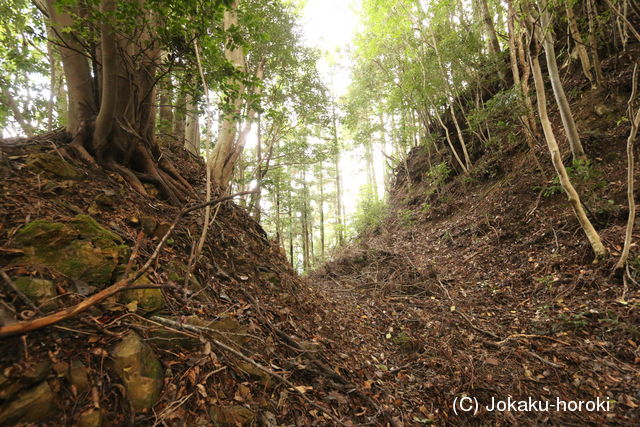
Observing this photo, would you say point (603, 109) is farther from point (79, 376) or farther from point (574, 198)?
point (79, 376)

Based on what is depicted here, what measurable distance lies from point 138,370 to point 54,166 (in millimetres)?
2780

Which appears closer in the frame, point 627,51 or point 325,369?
point 325,369

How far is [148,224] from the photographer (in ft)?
10.5

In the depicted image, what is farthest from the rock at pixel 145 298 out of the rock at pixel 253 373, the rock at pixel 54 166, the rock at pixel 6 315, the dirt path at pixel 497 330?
the dirt path at pixel 497 330

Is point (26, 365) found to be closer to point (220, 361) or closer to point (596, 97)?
point (220, 361)

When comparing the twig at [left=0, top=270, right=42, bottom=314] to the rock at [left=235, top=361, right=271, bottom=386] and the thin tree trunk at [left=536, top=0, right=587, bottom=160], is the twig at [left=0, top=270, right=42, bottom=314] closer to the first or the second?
the rock at [left=235, top=361, right=271, bottom=386]

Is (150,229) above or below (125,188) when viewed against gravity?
below

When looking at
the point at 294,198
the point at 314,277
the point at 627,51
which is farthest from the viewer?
the point at 294,198

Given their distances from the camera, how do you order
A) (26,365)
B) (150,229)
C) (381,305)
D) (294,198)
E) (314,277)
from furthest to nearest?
(294,198), (314,277), (381,305), (150,229), (26,365)

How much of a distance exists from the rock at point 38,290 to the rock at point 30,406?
1.73 ft

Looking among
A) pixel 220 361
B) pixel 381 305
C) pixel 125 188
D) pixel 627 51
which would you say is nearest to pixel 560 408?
pixel 381 305

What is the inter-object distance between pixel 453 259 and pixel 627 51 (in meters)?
7.36

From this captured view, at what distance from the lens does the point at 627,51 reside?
24.0ft

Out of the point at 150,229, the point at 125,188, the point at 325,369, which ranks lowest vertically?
the point at 325,369
